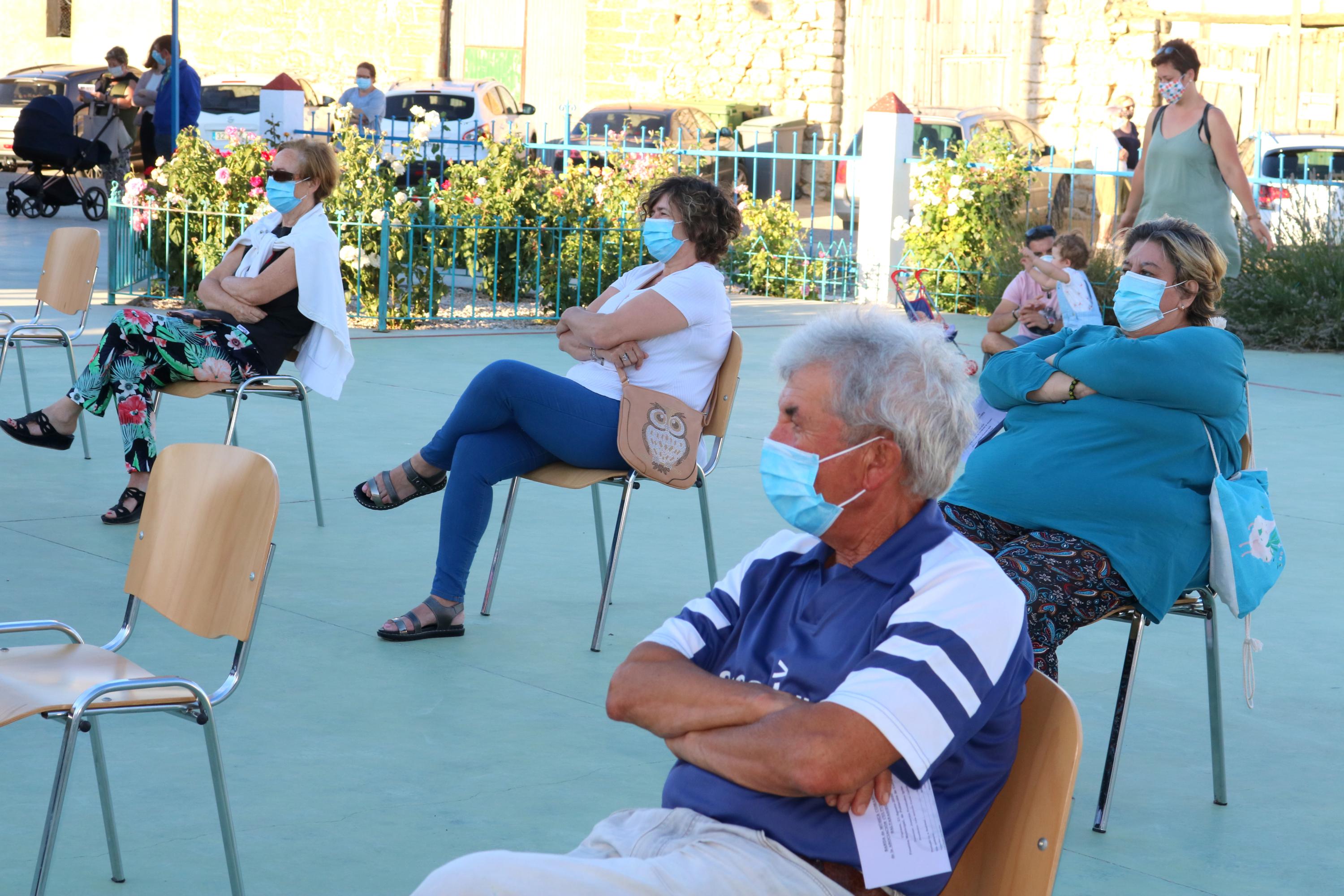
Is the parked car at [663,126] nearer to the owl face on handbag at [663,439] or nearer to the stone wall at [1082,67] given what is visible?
the stone wall at [1082,67]

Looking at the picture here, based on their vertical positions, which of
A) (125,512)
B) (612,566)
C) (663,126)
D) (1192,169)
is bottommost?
(125,512)

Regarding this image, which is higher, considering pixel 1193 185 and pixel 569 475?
pixel 1193 185

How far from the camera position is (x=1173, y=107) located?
746 cm

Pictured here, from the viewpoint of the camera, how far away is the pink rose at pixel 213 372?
17.1 ft

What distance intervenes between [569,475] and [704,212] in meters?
0.82

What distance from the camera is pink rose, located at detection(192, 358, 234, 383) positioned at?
17.1ft

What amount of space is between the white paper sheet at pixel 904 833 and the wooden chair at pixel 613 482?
7.28ft

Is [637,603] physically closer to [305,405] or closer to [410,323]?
[305,405]

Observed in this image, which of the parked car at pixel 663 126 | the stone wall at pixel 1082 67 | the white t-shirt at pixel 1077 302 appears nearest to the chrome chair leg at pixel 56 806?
the white t-shirt at pixel 1077 302

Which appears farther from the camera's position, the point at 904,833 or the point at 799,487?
the point at 799,487

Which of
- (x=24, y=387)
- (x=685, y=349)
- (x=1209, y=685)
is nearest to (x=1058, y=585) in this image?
(x=1209, y=685)

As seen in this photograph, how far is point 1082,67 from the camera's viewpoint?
23578 millimetres

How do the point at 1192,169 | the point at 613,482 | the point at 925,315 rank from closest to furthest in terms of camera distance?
1. the point at 613,482
2. the point at 925,315
3. the point at 1192,169

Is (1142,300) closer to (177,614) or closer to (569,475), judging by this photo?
(569,475)
